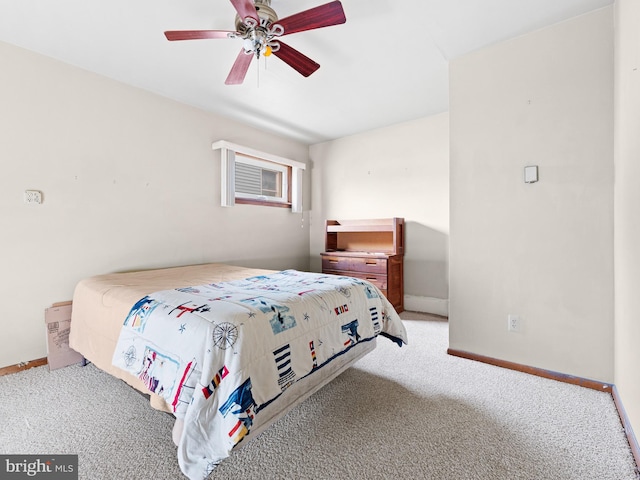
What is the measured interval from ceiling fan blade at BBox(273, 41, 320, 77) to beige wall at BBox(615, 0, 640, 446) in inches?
65.0

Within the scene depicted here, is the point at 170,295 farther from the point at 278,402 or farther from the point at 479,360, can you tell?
the point at 479,360

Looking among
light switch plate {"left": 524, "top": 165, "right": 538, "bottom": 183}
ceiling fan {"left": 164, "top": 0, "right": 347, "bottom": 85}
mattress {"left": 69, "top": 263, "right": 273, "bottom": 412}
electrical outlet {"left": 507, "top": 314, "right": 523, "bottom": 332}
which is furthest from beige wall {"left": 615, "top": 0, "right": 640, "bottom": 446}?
mattress {"left": 69, "top": 263, "right": 273, "bottom": 412}

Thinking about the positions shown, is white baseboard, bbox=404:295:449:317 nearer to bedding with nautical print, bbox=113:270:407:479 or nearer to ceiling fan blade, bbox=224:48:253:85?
bedding with nautical print, bbox=113:270:407:479

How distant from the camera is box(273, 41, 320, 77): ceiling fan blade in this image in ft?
6.42

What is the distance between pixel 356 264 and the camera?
3816 millimetres

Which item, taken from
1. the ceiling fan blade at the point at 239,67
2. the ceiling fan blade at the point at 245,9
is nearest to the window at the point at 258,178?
the ceiling fan blade at the point at 239,67

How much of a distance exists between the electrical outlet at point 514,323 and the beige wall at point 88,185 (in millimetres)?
2934

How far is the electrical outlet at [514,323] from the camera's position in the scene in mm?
2242

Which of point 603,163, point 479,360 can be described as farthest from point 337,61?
point 479,360

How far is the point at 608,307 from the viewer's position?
195cm

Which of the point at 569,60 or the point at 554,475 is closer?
the point at 554,475

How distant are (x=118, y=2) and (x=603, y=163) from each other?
3.19m

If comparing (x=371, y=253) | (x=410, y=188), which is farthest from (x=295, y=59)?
(x=371, y=253)

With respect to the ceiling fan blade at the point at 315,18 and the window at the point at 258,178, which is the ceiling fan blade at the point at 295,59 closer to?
the ceiling fan blade at the point at 315,18
